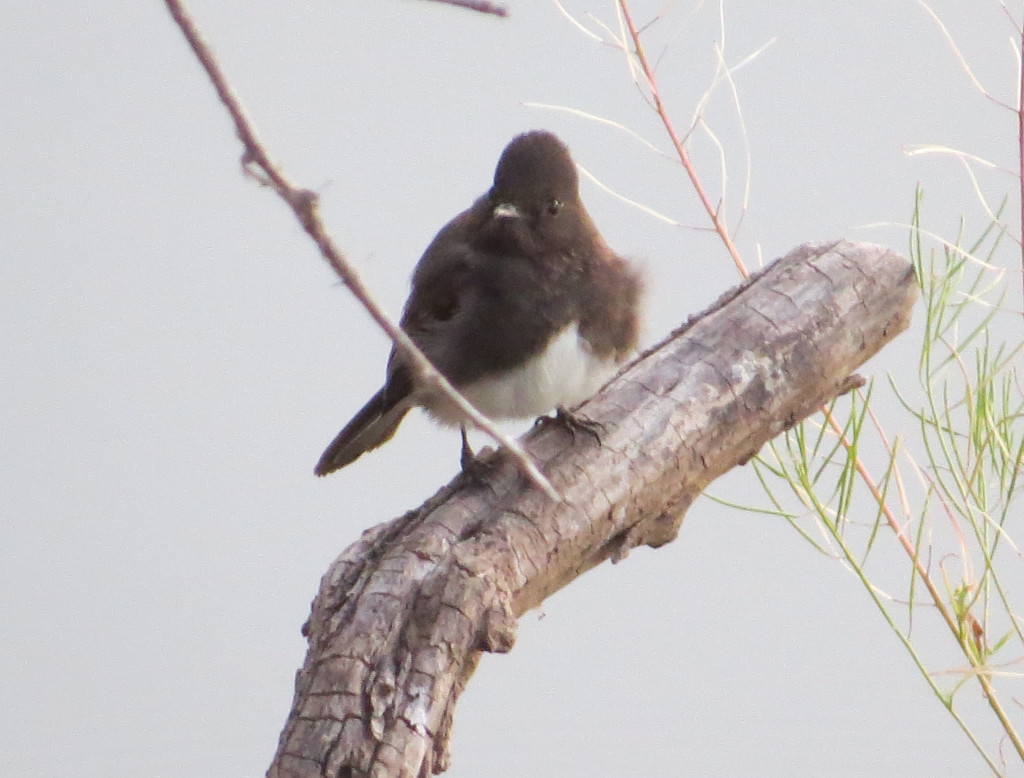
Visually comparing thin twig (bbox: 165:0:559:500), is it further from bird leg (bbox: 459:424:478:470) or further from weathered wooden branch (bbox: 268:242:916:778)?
bird leg (bbox: 459:424:478:470)

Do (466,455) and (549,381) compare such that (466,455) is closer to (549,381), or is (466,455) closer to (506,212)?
(549,381)

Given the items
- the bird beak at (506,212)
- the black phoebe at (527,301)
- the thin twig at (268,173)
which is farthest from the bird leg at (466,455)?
the thin twig at (268,173)

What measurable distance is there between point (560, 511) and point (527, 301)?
0.38 m

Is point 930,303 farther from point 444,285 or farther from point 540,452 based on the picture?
point 444,285

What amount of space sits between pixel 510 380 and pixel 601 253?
27cm

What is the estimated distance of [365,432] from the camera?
2.13m

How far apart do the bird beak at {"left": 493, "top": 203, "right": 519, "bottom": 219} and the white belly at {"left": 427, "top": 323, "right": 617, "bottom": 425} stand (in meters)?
0.19

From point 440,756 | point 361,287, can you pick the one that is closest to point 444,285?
point 440,756

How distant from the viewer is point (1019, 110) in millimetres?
1527

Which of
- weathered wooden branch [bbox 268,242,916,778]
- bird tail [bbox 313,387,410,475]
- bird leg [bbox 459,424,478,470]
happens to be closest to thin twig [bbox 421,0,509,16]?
weathered wooden branch [bbox 268,242,916,778]

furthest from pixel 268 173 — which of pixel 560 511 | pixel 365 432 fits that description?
pixel 365 432

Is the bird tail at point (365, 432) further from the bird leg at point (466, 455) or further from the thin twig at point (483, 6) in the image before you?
the thin twig at point (483, 6)

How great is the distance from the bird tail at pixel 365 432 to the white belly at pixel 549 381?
0.15m

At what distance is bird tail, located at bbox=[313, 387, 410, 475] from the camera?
208cm
